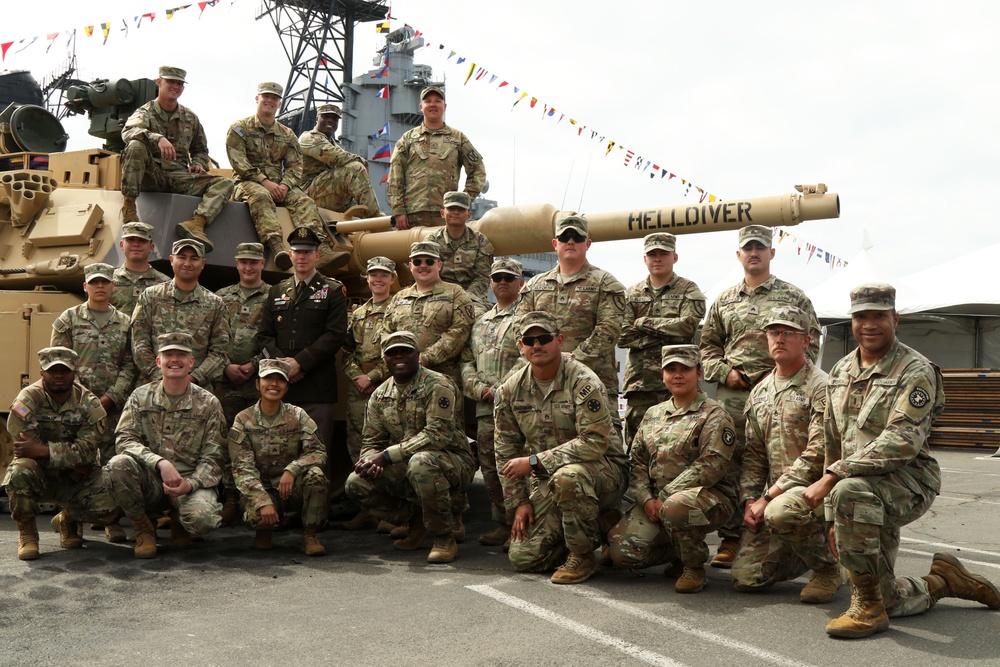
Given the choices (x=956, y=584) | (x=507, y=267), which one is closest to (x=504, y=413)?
(x=507, y=267)

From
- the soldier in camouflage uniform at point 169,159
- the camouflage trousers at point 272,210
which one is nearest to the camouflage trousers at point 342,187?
the camouflage trousers at point 272,210

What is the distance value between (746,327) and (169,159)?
15.9 ft

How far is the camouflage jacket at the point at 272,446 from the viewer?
20.9ft

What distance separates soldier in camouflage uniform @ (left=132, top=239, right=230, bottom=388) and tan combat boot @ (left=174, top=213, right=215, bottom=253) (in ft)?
2.63

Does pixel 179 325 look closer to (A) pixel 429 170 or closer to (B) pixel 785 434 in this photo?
(A) pixel 429 170

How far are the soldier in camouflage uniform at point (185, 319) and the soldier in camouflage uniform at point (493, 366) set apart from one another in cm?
186

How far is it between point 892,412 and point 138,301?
5352mm

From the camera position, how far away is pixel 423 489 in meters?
6.04

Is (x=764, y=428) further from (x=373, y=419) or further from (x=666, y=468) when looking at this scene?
(x=373, y=419)

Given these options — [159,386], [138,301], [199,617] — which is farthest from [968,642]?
[138,301]

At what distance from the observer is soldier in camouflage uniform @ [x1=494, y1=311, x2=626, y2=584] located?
5.39 metres

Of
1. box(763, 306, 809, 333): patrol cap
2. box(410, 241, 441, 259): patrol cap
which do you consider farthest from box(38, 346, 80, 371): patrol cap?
box(763, 306, 809, 333): patrol cap

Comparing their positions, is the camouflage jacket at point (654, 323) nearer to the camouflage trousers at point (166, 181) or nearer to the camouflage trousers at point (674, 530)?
the camouflage trousers at point (674, 530)

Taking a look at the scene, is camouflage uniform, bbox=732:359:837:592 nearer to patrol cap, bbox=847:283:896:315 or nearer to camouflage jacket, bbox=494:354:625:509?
patrol cap, bbox=847:283:896:315
